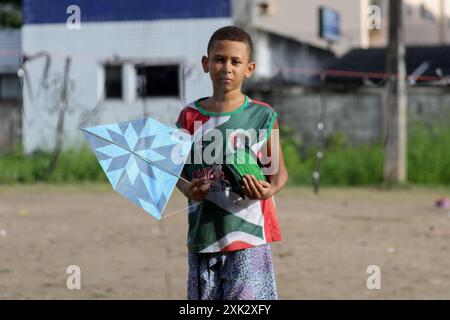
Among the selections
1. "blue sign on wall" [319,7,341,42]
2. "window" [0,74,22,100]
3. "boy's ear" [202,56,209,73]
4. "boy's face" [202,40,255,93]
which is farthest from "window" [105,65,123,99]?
"boy's face" [202,40,255,93]

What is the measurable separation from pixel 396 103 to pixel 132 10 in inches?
241

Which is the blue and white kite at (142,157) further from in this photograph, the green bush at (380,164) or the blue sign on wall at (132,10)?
the blue sign on wall at (132,10)

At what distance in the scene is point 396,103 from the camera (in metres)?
15.6

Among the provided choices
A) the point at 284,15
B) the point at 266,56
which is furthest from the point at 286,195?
the point at 284,15

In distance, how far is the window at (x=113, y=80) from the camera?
19781 millimetres

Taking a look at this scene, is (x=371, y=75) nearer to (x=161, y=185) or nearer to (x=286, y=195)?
(x=286, y=195)

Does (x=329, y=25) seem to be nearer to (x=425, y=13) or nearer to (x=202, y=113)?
(x=425, y=13)

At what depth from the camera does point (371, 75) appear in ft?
63.6

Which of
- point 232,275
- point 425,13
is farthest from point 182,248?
point 425,13

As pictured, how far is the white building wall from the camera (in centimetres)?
1902

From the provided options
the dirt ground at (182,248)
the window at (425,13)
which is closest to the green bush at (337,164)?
the dirt ground at (182,248)

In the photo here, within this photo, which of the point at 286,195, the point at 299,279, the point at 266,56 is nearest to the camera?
the point at 299,279

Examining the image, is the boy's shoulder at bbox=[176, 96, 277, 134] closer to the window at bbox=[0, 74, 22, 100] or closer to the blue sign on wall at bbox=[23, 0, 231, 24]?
the blue sign on wall at bbox=[23, 0, 231, 24]

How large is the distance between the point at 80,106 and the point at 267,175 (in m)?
15.5
